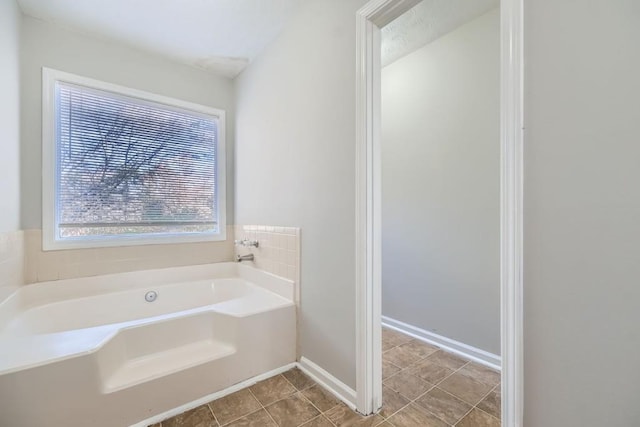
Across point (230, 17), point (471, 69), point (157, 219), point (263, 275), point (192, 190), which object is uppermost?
point (230, 17)

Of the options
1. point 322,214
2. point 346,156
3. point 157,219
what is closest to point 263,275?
point 322,214

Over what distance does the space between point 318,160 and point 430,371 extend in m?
1.68

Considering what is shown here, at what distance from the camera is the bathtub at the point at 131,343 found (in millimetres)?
1251

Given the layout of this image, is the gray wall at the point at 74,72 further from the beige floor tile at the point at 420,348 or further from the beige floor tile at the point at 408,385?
the beige floor tile at the point at 420,348

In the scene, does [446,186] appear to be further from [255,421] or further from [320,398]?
[255,421]

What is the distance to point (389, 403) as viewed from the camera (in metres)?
1.59

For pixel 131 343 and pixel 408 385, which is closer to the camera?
pixel 131 343

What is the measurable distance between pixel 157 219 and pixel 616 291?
3016 mm

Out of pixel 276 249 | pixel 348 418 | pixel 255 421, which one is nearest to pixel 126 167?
pixel 276 249

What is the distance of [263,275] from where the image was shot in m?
2.38

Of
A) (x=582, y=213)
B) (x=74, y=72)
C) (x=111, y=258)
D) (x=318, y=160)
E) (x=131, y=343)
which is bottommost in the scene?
(x=131, y=343)

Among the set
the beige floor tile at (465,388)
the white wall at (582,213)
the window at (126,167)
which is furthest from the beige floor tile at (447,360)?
the window at (126,167)

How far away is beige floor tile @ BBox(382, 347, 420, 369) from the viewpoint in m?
2.02

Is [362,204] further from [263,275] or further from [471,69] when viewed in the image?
[471,69]
